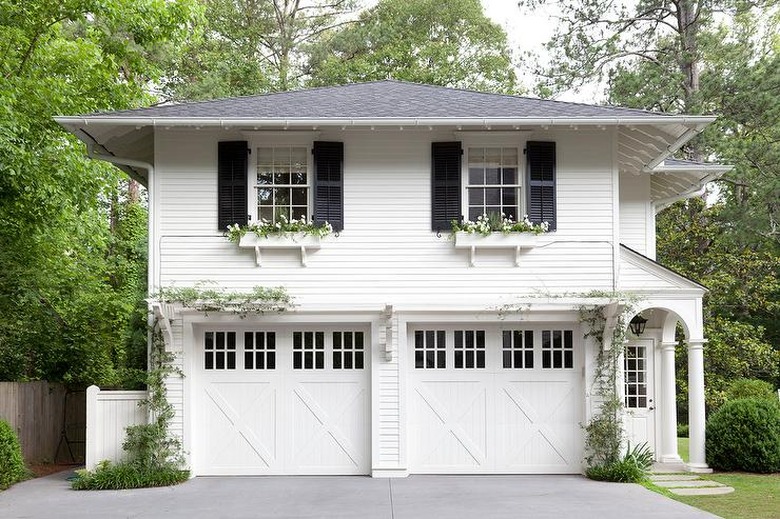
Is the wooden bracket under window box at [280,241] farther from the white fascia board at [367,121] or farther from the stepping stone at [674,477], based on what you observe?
the stepping stone at [674,477]

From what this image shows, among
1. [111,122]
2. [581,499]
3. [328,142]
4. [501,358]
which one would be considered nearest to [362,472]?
[501,358]

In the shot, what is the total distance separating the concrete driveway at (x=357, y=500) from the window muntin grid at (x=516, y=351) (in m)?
1.60

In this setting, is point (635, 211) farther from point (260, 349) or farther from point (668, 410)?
point (260, 349)

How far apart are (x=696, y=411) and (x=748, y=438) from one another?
2.81 ft

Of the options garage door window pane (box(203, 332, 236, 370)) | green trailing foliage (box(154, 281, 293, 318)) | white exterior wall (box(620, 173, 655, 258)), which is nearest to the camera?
green trailing foliage (box(154, 281, 293, 318))

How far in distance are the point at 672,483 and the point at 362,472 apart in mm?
4314

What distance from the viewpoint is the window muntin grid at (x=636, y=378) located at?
1519 centimetres

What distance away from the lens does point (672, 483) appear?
1289 centimetres

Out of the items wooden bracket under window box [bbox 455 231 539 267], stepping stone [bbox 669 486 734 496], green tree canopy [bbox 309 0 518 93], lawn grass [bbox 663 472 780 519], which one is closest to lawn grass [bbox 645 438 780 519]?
lawn grass [bbox 663 472 780 519]

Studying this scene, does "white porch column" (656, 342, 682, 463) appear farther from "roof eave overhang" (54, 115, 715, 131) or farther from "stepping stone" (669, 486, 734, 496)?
"roof eave overhang" (54, 115, 715, 131)

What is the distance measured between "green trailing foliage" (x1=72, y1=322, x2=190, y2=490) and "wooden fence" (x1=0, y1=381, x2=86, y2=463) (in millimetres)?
2781

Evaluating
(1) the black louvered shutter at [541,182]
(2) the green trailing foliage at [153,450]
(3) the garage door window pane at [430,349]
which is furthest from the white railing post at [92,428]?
(1) the black louvered shutter at [541,182]

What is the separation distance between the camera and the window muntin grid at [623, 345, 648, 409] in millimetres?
15188

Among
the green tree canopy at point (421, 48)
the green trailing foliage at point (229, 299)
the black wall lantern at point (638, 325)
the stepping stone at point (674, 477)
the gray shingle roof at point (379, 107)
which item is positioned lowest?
the stepping stone at point (674, 477)
